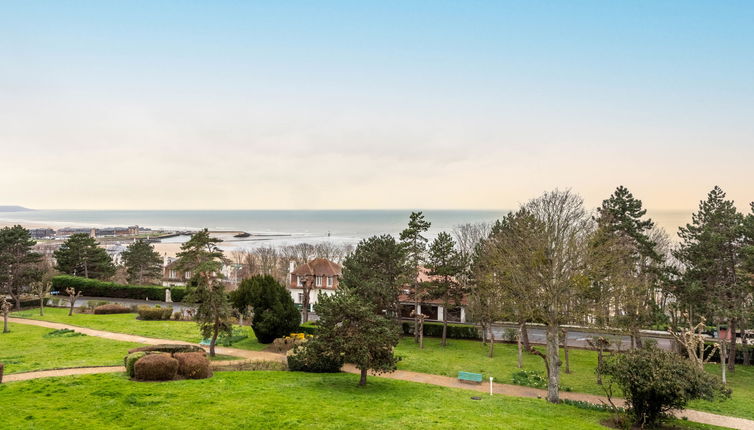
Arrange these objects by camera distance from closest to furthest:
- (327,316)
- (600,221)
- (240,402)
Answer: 1. (240,402)
2. (327,316)
3. (600,221)

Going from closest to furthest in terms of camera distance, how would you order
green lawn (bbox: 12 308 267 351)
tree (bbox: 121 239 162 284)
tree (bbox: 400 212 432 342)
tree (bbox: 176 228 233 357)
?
tree (bbox: 176 228 233 357), green lawn (bbox: 12 308 267 351), tree (bbox: 400 212 432 342), tree (bbox: 121 239 162 284)

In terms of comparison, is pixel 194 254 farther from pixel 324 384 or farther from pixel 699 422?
pixel 699 422

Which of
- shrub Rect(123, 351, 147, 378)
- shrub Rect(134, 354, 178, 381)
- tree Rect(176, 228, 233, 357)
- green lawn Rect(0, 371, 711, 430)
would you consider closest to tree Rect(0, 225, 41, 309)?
tree Rect(176, 228, 233, 357)

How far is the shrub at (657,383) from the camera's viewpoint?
56.4ft

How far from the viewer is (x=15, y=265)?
48.7 m

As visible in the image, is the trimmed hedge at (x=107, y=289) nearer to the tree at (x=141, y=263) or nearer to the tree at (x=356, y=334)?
the tree at (x=141, y=263)

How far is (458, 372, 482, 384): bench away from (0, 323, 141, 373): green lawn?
18.7m

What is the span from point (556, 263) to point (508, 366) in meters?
10.3

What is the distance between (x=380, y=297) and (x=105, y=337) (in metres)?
20.6

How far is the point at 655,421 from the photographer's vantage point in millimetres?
18609

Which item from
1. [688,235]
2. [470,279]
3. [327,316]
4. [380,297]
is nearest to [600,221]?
[688,235]

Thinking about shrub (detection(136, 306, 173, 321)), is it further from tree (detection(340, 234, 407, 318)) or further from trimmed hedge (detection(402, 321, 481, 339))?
trimmed hedge (detection(402, 321, 481, 339))

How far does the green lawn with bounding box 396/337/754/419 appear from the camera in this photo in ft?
76.6

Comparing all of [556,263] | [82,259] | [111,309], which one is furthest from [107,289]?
[556,263]
